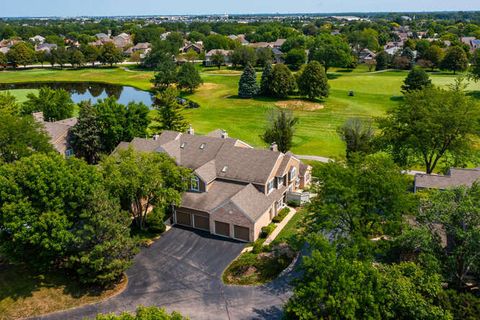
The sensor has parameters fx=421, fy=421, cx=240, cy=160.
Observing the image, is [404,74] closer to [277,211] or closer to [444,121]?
[444,121]

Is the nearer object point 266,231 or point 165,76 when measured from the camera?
point 266,231

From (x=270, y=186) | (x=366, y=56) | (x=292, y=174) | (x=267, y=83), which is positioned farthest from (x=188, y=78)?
(x=366, y=56)

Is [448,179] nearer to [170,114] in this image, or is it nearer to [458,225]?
[458,225]

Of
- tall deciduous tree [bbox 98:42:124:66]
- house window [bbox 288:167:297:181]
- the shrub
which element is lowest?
the shrub

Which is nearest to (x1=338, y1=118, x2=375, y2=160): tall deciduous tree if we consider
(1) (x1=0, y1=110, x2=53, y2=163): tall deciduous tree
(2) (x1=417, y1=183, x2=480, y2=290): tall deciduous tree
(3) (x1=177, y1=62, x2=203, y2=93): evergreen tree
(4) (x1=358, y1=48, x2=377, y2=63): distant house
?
(2) (x1=417, y1=183, x2=480, y2=290): tall deciduous tree

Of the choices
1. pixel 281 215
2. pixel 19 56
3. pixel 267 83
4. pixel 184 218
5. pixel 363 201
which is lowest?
pixel 281 215

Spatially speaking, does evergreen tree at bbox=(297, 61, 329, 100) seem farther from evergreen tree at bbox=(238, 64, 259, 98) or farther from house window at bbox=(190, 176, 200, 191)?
house window at bbox=(190, 176, 200, 191)

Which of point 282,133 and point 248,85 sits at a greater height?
point 282,133

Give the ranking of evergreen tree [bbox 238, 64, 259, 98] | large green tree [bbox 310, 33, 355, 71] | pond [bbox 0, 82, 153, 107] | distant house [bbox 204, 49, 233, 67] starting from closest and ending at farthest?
evergreen tree [bbox 238, 64, 259, 98]
pond [bbox 0, 82, 153, 107]
large green tree [bbox 310, 33, 355, 71]
distant house [bbox 204, 49, 233, 67]

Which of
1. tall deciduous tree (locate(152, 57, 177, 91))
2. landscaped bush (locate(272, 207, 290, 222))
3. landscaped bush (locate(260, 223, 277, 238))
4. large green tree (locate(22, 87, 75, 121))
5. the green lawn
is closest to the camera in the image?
landscaped bush (locate(260, 223, 277, 238))
